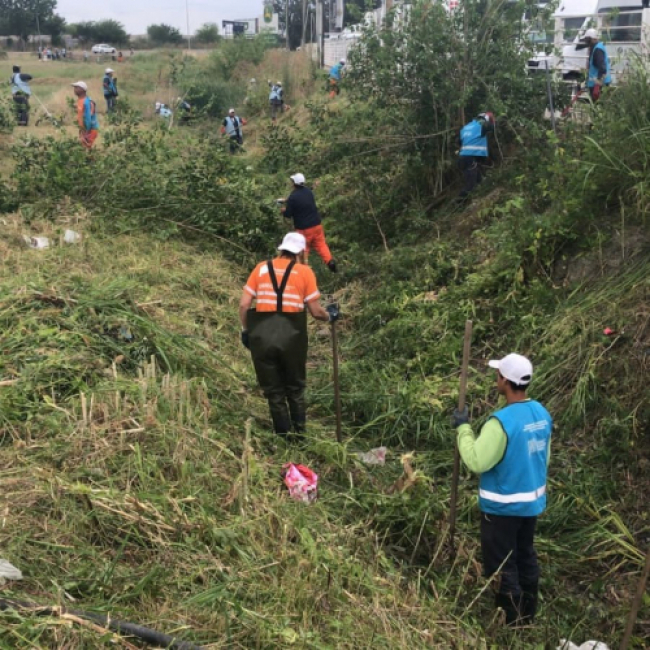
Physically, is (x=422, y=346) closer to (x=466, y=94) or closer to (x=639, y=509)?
(x=639, y=509)

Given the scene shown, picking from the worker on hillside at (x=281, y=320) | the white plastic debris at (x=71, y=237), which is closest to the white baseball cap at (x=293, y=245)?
the worker on hillside at (x=281, y=320)

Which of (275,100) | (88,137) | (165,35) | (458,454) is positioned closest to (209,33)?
(165,35)

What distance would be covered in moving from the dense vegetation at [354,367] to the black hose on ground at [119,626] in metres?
0.07

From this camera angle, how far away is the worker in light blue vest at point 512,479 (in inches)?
138

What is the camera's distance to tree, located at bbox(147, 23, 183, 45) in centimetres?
6775

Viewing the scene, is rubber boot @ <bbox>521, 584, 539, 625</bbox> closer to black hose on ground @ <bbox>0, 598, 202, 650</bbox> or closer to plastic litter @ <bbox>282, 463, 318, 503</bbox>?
plastic litter @ <bbox>282, 463, 318, 503</bbox>

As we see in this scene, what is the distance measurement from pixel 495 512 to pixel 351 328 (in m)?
4.17

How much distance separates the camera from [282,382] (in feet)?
17.1

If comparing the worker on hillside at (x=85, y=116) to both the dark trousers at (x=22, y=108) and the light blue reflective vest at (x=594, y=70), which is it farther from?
the light blue reflective vest at (x=594, y=70)

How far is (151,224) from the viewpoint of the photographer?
9.28 m

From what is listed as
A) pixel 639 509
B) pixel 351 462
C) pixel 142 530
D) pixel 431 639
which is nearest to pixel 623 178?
pixel 639 509

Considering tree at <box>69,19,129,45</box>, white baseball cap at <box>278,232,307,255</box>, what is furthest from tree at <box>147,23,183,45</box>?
white baseball cap at <box>278,232,307,255</box>

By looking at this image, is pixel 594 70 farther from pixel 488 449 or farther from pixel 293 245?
pixel 488 449

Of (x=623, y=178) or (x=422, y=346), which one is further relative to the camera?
(x=422, y=346)
